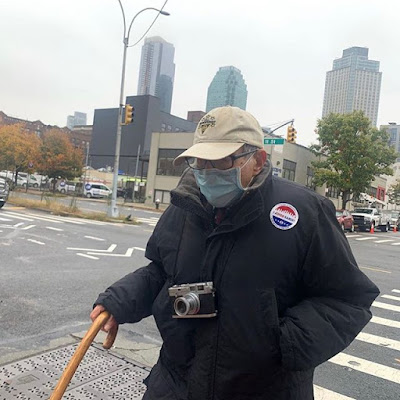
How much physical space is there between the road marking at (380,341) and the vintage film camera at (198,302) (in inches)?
175

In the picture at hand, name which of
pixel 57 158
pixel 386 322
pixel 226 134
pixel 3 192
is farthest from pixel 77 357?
pixel 57 158

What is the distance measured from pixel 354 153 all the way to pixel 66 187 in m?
31.5

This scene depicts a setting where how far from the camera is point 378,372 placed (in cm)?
450

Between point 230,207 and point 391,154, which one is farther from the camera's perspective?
point 391,154

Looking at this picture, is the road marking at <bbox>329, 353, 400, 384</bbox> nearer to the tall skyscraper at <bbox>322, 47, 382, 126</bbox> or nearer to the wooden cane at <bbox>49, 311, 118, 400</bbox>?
the wooden cane at <bbox>49, 311, 118, 400</bbox>

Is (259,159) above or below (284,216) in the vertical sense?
above

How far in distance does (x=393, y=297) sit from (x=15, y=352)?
278 inches

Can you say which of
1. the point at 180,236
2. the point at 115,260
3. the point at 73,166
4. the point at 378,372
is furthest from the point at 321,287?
the point at 73,166

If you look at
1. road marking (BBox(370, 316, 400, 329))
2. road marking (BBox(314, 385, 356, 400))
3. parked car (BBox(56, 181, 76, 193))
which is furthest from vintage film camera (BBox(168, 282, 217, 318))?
parked car (BBox(56, 181, 76, 193))

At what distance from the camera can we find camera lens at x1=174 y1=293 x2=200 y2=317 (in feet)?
5.65

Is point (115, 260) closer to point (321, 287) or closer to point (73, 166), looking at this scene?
point (321, 287)

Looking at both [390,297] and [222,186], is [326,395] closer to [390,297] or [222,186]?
[222,186]

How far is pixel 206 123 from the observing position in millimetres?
1927

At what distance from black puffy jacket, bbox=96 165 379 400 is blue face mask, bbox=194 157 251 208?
0.07 metres
